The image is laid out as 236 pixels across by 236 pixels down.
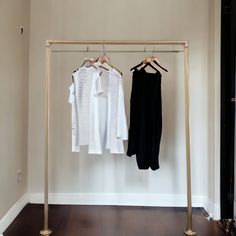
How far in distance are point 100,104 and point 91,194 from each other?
3.73ft

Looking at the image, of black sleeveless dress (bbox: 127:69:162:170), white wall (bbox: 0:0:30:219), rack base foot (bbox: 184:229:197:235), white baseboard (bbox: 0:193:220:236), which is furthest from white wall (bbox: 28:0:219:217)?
rack base foot (bbox: 184:229:197:235)

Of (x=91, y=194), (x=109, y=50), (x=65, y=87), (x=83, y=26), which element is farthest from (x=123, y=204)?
(x=83, y=26)

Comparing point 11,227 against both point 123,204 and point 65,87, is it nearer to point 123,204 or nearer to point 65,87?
point 123,204

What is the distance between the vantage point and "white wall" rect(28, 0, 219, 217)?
11.1 ft

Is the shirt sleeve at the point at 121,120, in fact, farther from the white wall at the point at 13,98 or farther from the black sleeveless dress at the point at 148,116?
the white wall at the point at 13,98

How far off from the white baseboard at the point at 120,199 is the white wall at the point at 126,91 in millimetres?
45

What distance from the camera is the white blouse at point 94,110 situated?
9.00 feet

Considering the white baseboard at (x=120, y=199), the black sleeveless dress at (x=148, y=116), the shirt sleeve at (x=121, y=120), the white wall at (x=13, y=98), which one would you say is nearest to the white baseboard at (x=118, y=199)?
the white baseboard at (x=120, y=199)

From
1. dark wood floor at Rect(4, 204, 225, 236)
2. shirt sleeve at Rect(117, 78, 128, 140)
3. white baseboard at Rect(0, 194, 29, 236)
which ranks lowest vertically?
dark wood floor at Rect(4, 204, 225, 236)

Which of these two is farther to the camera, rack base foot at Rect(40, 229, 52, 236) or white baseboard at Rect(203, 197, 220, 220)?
white baseboard at Rect(203, 197, 220, 220)

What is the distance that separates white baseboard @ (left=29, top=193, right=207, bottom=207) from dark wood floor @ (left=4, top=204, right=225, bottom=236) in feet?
0.27

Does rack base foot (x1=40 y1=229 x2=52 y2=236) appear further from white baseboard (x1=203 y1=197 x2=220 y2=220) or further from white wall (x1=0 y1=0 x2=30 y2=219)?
white baseboard (x1=203 y1=197 x2=220 y2=220)

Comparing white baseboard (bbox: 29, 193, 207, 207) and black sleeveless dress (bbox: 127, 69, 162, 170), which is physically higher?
black sleeveless dress (bbox: 127, 69, 162, 170)

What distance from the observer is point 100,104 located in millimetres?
2844
